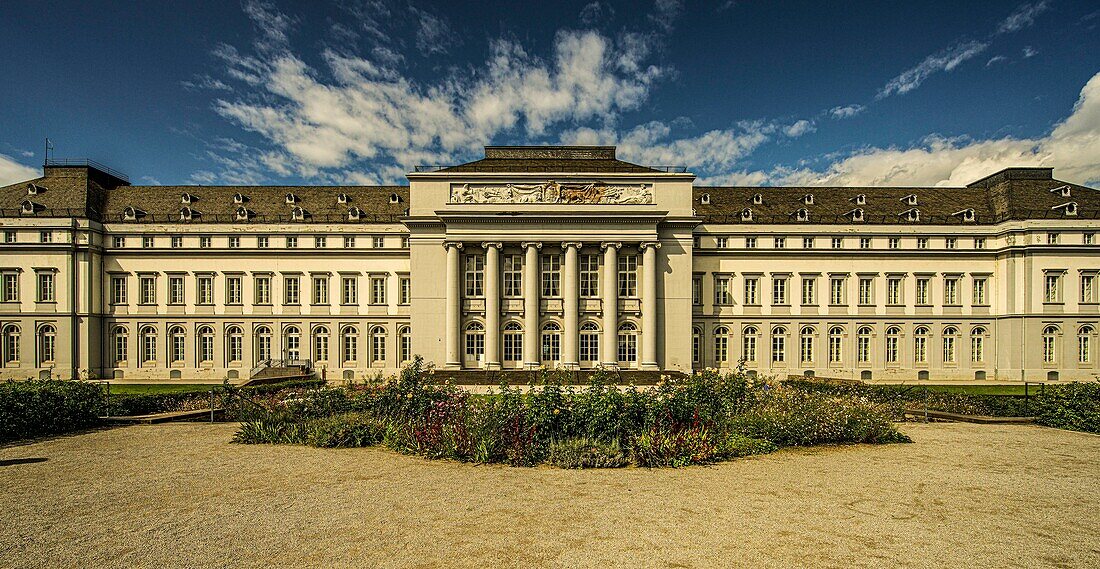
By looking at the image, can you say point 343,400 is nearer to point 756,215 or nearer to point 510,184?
point 510,184

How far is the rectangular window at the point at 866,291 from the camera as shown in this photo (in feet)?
128

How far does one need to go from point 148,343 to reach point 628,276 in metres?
38.9

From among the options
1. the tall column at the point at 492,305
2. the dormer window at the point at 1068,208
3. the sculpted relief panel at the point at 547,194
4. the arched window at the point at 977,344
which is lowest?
the arched window at the point at 977,344

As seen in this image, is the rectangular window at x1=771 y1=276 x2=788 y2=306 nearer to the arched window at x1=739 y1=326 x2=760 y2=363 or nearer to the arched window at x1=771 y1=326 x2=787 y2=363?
the arched window at x1=771 y1=326 x2=787 y2=363

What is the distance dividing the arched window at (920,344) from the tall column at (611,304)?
2511cm

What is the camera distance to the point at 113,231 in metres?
38.4

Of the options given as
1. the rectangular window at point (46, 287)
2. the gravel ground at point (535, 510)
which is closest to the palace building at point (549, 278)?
the rectangular window at point (46, 287)

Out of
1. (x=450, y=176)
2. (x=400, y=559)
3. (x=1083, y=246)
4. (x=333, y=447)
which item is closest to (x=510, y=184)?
(x=450, y=176)

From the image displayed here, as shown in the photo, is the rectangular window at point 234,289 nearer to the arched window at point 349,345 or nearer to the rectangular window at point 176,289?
the rectangular window at point 176,289

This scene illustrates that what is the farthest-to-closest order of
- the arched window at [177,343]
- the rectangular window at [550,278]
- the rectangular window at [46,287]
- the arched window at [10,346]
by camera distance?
the arched window at [177,343]
the rectangular window at [46,287]
the arched window at [10,346]
the rectangular window at [550,278]

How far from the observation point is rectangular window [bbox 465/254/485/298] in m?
36.0

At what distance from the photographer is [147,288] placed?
38.8m

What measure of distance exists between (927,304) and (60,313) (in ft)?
225

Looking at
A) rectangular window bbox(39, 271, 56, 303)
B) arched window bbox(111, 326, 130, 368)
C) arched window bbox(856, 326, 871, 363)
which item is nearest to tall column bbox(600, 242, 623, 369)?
arched window bbox(856, 326, 871, 363)
